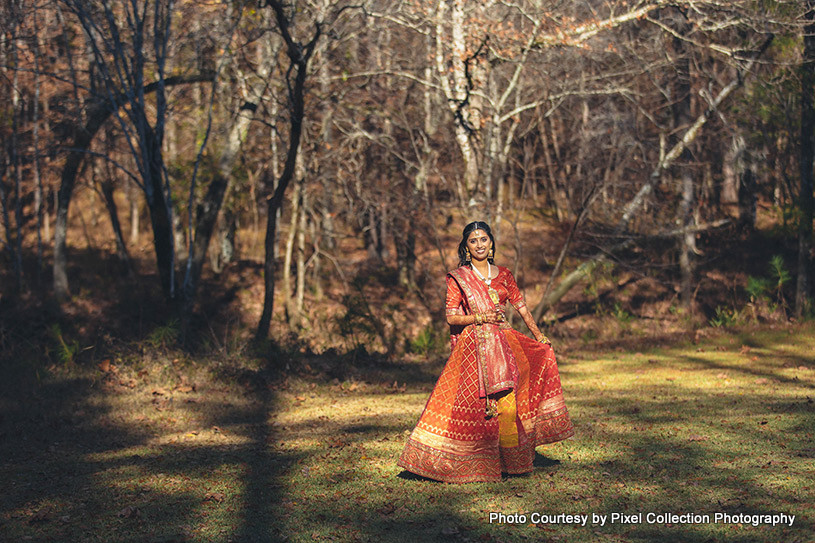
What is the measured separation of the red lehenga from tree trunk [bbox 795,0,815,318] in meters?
12.2

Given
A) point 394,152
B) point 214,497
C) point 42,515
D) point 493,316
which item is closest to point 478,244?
point 493,316

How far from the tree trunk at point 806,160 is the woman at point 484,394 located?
12.2 m

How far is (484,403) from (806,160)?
13928 millimetres

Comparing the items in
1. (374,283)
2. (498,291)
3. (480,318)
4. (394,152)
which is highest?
(394,152)

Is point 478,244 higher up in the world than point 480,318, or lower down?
higher up

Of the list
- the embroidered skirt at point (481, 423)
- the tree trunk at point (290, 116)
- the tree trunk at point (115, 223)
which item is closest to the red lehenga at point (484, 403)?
the embroidered skirt at point (481, 423)

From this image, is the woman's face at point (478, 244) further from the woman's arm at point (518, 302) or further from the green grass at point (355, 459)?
the green grass at point (355, 459)

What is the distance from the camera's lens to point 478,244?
20.1 feet

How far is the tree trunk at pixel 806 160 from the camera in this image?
1641cm

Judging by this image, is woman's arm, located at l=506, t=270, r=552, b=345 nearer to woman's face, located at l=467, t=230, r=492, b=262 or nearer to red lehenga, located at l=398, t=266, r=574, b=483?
red lehenga, located at l=398, t=266, r=574, b=483

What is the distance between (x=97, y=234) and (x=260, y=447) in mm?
25698

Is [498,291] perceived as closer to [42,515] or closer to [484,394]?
[484,394]

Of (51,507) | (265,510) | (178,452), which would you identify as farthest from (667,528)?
(178,452)

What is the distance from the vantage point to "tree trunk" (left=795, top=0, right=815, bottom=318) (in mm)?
16406
